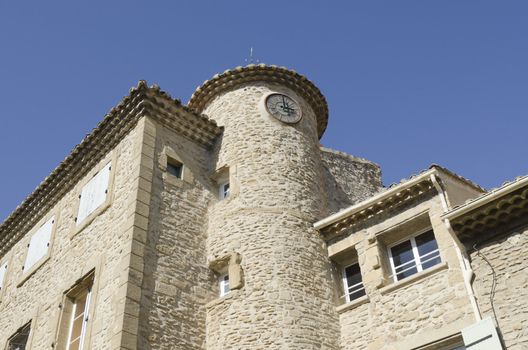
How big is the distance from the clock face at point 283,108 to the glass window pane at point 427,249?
422 cm

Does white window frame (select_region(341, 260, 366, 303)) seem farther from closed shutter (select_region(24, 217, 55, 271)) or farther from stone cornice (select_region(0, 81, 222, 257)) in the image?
A: closed shutter (select_region(24, 217, 55, 271))

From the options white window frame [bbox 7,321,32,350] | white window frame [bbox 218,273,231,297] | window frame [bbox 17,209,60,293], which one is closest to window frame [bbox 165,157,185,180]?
white window frame [bbox 218,273,231,297]

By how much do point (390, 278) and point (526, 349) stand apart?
3003mm

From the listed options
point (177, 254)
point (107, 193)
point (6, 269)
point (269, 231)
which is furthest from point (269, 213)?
point (6, 269)

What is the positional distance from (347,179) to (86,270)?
6.53 metres

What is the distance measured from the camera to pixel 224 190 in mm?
13547

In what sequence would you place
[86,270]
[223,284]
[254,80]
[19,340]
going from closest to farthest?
1. [86,270]
2. [223,284]
3. [19,340]
4. [254,80]

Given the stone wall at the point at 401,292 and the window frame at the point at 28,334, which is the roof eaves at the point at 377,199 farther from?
the window frame at the point at 28,334

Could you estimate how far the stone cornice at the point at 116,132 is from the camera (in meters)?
13.2

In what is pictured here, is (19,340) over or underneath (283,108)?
underneath

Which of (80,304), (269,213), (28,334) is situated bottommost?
(80,304)

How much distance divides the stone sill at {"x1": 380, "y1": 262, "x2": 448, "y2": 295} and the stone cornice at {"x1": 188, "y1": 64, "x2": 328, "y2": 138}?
580 centimetres

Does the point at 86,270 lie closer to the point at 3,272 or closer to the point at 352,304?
the point at 352,304

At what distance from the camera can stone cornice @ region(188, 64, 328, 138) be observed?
14727 mm
